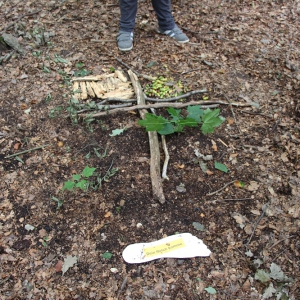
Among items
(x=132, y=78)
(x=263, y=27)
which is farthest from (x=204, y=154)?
(x=263, y=27)

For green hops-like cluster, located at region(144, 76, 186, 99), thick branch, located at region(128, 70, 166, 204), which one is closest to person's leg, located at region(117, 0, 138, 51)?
green hops-like cluster, located at region(144, 76, 186, 99)

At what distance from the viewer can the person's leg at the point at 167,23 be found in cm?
390

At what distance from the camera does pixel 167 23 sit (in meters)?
4.03

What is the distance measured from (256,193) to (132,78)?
1871 mm

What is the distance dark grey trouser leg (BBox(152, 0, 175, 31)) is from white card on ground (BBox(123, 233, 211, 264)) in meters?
2.97

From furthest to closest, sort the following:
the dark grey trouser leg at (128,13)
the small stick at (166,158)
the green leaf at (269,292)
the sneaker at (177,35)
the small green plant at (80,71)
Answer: the sneaker at (177,35)
the dark grey trouser leg at (128,13)
the small green plant at (80,71)
the small stick at (166,158)
the green leaf at (269,292)

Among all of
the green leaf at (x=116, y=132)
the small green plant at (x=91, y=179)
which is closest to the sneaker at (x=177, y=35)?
the green leaf at (x=116, y=132)

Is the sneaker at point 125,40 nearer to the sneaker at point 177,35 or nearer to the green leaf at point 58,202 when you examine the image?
the sneaker at point 177,35

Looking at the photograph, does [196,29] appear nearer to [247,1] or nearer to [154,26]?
[154,26]

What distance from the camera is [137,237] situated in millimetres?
2314

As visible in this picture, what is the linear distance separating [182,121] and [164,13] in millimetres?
1934

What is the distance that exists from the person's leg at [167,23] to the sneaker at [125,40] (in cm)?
49

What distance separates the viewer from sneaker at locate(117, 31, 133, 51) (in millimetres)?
3857

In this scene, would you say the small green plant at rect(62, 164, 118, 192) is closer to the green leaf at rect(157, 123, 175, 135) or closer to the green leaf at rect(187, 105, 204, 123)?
the green leaf at rect(157, 123, 175, 135)
